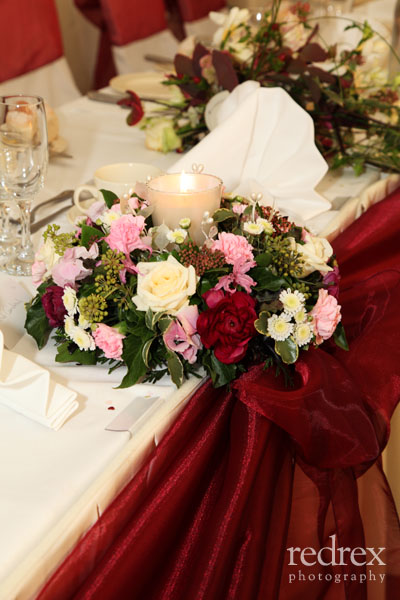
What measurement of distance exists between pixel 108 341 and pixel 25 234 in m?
0.37

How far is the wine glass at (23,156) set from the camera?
951 mm

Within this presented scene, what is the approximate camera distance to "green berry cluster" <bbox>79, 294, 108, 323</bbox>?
0.73 m

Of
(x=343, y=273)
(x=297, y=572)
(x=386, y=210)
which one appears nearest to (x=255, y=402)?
(x=297, y=572)

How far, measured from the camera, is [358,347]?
888 mm

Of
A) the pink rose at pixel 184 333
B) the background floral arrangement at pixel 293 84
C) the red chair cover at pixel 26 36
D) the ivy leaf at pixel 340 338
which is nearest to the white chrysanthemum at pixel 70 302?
the pink rose at pixel 184 333

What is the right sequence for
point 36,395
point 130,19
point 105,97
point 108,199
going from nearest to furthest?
point 36,395 → point 108,199 → point 105,97 → point 130,19

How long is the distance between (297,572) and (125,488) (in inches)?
10.0

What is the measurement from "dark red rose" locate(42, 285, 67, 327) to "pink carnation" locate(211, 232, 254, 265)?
0.65ft

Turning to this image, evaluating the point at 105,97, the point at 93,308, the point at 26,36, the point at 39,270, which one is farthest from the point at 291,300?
the point at 26,36

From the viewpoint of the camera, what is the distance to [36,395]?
27.0 inches

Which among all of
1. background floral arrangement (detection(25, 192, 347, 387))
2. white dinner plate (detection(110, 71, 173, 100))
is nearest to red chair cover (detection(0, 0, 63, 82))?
white dinner plate (detection(110, 71, 173, 100))

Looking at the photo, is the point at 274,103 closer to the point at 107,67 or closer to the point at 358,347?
the point at 358,347

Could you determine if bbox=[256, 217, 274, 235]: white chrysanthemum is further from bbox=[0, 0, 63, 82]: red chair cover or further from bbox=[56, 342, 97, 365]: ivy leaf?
bbox=[0, 0, 63, 82]: red chair cover

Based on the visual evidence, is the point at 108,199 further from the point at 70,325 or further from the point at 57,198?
the point at 57,198
